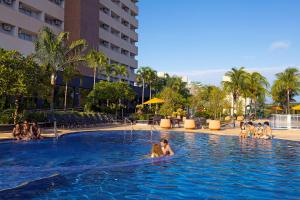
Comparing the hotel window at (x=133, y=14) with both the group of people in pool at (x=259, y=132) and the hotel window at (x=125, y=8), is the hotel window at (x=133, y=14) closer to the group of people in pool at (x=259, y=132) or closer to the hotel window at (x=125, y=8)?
the hotel window at (x=125, y=8)

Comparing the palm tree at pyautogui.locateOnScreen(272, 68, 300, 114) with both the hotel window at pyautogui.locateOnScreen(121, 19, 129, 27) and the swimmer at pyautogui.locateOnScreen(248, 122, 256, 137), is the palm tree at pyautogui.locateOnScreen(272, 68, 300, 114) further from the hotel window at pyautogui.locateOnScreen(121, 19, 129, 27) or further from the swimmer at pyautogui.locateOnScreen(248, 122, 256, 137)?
the swimmer at pyautogui.locateOnScreen(248, 122, 256, 137)

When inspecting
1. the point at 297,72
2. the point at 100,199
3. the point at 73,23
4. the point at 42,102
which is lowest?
the point at 100,199

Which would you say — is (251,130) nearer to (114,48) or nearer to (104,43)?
(104,43)

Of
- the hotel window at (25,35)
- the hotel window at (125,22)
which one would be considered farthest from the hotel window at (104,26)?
the hotel window at (25,35)

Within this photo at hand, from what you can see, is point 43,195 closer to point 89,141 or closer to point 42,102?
point 89,141

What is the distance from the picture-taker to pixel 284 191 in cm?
960

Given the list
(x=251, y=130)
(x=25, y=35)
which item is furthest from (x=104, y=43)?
(x=251, y=130)

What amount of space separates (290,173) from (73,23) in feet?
148

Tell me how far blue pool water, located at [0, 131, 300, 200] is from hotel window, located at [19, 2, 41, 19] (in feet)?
94.9

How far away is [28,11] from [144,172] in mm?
38786

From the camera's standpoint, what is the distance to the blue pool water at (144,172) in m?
9.30

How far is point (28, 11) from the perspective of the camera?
147 ft

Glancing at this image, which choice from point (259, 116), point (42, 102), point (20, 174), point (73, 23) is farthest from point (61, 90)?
point (259, 116)

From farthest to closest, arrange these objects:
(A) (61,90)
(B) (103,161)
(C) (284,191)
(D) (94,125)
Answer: (A) (61,90), (D) (94,125), (B) (103,161), (C) (284,191)
